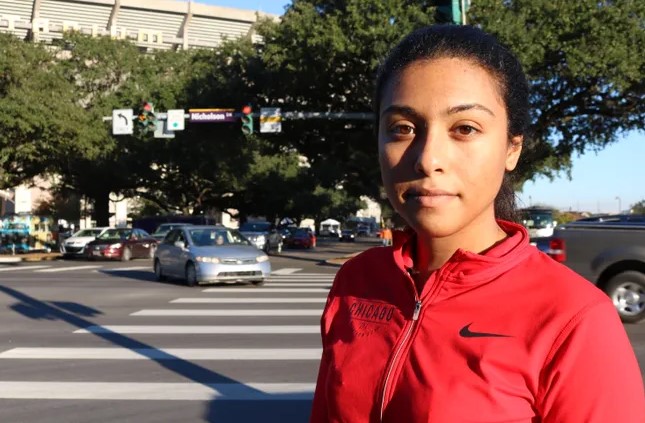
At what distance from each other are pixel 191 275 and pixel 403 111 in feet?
58.0

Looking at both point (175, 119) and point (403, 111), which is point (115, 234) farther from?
point (403, 111)

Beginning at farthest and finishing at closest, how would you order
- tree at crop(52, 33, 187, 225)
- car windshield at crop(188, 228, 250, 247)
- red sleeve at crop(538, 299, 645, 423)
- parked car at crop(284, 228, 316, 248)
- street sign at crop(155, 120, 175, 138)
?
parked car at crop(284, 228, 316, 248) → tree at crop(52, 33, 187, 225) → street sign at crop(155, 120, 175, 138) → car windshield at crop(188, 228, 250, 247) → red sleeve at crop(538, 299, 645, 423)

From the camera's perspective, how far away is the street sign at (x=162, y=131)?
28.3 m

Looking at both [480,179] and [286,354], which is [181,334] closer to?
[286,354]

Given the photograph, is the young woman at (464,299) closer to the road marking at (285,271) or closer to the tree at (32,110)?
the road marking at (285,271)

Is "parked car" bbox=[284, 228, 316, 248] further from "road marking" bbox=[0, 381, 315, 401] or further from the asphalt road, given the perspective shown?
"road marking" bbox=[0, 381, 315, 401]

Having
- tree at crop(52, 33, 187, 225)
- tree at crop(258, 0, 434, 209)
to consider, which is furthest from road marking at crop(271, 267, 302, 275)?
tree at crop(52, 33, 187, 225)

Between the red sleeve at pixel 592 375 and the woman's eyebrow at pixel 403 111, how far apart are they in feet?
1.66

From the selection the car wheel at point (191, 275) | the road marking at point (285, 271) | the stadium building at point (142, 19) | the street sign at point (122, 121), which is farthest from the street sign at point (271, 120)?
the stadium building at point (142, 19)

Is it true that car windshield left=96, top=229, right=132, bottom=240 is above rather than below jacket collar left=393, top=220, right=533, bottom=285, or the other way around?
below

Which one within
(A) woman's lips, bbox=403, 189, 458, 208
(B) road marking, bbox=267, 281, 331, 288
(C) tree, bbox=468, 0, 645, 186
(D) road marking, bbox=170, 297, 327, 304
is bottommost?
(B) road marking, bbox=267, 281, 331, 288

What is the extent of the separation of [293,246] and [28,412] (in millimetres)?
44078

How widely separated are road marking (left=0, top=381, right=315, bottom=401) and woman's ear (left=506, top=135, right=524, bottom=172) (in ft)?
19.0

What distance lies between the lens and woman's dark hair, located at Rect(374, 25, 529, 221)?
181cm
